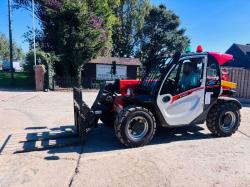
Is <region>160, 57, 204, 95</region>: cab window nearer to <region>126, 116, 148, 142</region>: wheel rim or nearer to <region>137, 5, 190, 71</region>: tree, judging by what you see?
<region>126, 116, 148, 142</region>: wheel rim

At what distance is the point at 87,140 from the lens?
5648 mm

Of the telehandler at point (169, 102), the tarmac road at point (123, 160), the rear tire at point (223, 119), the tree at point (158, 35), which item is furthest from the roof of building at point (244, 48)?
the telehandler at point (169, 102)

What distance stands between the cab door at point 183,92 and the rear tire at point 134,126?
44 centimetres

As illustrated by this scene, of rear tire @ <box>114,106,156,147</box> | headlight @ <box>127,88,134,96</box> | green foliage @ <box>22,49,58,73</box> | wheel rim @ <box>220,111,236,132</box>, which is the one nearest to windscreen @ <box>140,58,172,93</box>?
headlight @ <box>127,88,134,96</box>

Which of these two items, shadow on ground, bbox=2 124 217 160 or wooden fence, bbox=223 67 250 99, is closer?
shadow on ground, bbox=2 124 217 160

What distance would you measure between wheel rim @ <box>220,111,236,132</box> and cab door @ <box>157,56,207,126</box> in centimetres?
85

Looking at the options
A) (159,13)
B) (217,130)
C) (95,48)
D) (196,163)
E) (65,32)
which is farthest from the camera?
(159,13)

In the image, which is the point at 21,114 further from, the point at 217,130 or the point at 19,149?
the point at 217,130

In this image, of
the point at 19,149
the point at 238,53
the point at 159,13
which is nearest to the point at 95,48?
the point at 19,149

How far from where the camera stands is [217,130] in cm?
593

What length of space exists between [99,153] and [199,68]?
303 cm

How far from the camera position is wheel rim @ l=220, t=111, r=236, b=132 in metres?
6.04

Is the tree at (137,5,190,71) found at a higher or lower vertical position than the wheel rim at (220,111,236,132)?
higher

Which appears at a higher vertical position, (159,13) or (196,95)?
(159,13)
